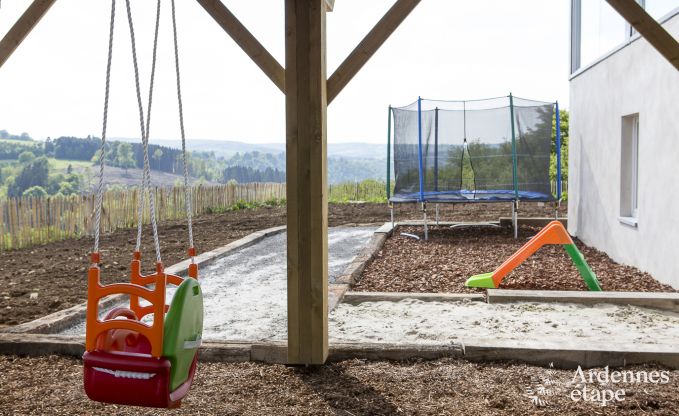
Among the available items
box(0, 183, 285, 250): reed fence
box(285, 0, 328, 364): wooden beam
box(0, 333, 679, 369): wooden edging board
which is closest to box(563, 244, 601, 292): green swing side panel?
box(0, 333, 679, 369): wooden edging board

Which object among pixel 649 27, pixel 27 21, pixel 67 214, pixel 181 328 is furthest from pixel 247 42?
pixel 67 214

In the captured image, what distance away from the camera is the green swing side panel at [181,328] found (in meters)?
2.47

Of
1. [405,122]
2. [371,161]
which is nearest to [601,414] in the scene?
[405,122]

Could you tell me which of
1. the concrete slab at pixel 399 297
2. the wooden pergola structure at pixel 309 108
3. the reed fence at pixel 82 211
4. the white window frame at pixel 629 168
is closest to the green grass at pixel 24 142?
the reed fence at pixel 82 211

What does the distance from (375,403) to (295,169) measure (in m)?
1.36

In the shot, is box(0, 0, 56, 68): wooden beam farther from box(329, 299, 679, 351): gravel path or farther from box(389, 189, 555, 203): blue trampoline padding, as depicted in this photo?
box(389, 189, 555, 203): blue trampoline padding

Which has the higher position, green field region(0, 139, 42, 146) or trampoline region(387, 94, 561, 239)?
green field region(0, 139, 42, 146)

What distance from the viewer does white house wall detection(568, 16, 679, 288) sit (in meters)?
6.22

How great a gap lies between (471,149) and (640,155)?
156 inches

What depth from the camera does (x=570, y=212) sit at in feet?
35.3

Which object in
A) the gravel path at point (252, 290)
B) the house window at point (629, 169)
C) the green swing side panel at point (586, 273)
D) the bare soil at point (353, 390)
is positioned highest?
the house window at point (629, 169)

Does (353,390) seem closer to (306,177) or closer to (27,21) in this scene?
(306,177)

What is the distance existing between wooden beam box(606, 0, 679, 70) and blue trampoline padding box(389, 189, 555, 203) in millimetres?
6299

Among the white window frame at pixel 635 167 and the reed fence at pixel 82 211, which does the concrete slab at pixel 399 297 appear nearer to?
the white window frame at pixel 635 167
